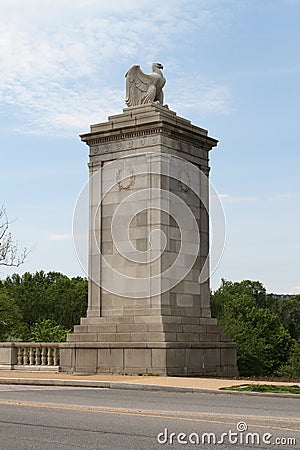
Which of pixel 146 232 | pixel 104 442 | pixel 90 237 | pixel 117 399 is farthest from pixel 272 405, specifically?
pixel 90 237

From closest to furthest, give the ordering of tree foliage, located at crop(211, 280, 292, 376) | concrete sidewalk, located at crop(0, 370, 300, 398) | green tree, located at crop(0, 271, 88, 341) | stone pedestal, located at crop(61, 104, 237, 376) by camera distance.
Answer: concrete sidewalk, located at crop(0, 370, 300, 398), stone pedestal, located at crop(61, 104, 237, 376), tree foliage, located at crop(211, 280, 292, 376), green tree, located at crop(0, 271, 88, 341)

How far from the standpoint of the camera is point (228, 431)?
11.6 meters

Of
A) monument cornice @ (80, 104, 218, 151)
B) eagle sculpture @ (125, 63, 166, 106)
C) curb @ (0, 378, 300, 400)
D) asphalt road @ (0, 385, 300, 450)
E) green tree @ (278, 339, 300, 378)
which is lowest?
asphalt road @ (0, 385, 300, 450)

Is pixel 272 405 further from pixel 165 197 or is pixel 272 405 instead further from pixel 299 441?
pixel 165 197

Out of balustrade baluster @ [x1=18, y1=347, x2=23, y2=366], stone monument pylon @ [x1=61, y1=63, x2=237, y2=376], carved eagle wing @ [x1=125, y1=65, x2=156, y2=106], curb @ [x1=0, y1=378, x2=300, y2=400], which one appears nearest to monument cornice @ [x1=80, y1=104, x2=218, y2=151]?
stone monument pylon @ [x1=61, y1=63, x2=237, y2=376]

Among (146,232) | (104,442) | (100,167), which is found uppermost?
(100,167)

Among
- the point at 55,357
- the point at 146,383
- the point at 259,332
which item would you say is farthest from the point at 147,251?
the point at 259,332

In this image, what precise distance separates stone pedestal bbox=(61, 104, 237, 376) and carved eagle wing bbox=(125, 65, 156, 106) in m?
0.62

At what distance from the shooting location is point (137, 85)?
30562mm

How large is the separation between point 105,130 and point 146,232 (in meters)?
4.33

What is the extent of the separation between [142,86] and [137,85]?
8.2 inches

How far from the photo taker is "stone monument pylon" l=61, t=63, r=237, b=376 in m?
27.3

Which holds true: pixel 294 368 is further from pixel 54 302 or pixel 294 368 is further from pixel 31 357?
pixel 54 302

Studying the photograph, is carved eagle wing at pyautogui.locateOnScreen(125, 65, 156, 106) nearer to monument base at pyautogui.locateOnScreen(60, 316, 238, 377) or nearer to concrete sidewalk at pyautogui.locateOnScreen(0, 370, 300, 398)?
monument base at pyautogui.locateOnScreen(60, 316, 238, 377)
